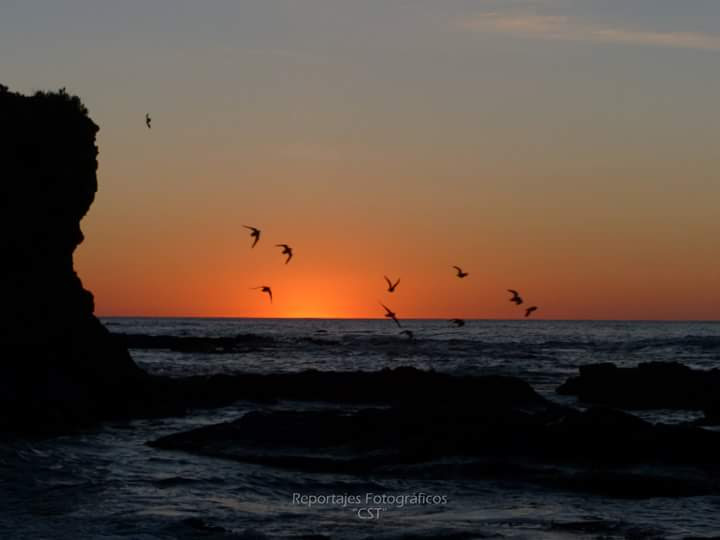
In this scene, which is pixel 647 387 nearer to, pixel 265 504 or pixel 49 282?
pixel 49 282

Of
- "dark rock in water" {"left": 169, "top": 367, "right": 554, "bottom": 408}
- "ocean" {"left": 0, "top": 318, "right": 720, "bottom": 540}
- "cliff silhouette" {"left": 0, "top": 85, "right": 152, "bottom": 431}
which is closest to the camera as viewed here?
"ocean" {"left": 0, "top": 318, "right": 720, "bottom": 540}

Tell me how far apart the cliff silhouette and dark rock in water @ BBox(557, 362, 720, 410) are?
71.8 ft

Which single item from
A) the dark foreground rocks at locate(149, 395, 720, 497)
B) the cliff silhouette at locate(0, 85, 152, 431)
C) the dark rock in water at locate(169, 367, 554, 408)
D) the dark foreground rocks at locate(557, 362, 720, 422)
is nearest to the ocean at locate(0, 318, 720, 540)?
the dark foreground rocks at locate(149, 395, 720, 497)

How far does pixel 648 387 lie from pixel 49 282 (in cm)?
2764

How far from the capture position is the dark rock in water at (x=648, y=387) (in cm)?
4778

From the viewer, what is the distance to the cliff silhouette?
34094 mm

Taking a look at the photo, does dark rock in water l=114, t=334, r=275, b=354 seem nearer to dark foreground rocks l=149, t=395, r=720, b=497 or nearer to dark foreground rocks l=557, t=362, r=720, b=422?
dark foreground rocks l=557, t=362, r=720, b=422

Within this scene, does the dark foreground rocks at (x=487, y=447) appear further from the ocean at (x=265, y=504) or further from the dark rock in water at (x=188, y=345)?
the dark rock in water at (x=188, y=345)

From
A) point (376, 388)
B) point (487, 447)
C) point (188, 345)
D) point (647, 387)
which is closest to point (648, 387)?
point (647, 387)

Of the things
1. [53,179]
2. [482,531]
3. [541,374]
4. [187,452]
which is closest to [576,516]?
[482,531]

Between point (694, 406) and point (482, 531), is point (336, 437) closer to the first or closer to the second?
point (482, 531)

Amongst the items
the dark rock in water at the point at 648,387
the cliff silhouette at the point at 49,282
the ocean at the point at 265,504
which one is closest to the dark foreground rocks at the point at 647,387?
the dark rock in water at the point at 648,387

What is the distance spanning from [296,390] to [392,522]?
2851cm

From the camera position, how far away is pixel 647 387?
49.8 meters
